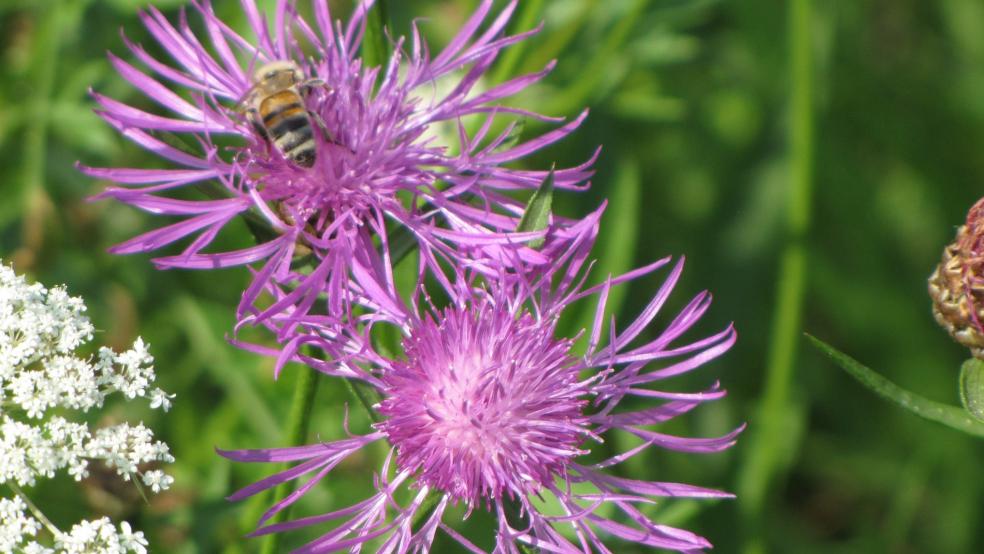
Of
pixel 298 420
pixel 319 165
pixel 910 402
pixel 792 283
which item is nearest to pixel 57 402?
pixel 298 420

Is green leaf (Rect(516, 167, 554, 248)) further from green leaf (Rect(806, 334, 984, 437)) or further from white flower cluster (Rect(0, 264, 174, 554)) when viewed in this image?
white flower cluster (Rect(0, 264, 174, 554))

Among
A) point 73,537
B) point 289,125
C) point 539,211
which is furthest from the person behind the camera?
point 289,125

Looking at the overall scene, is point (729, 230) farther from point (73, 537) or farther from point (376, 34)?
point (73, 537)

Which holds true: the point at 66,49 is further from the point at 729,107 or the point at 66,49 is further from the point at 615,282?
the point at 729,107

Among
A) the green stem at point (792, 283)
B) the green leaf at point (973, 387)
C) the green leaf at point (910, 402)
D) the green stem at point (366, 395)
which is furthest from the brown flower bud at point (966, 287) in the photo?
the green stem at point (366, 395)

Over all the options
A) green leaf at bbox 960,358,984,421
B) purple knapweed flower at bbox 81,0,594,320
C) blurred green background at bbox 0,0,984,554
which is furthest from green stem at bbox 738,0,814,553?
purple knapweed flower at bbox 81,0,594,320

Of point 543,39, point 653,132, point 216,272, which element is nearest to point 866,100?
point 653,132

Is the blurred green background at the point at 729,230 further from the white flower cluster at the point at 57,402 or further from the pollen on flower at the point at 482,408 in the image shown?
the white flower cluster at the point at 57,402
